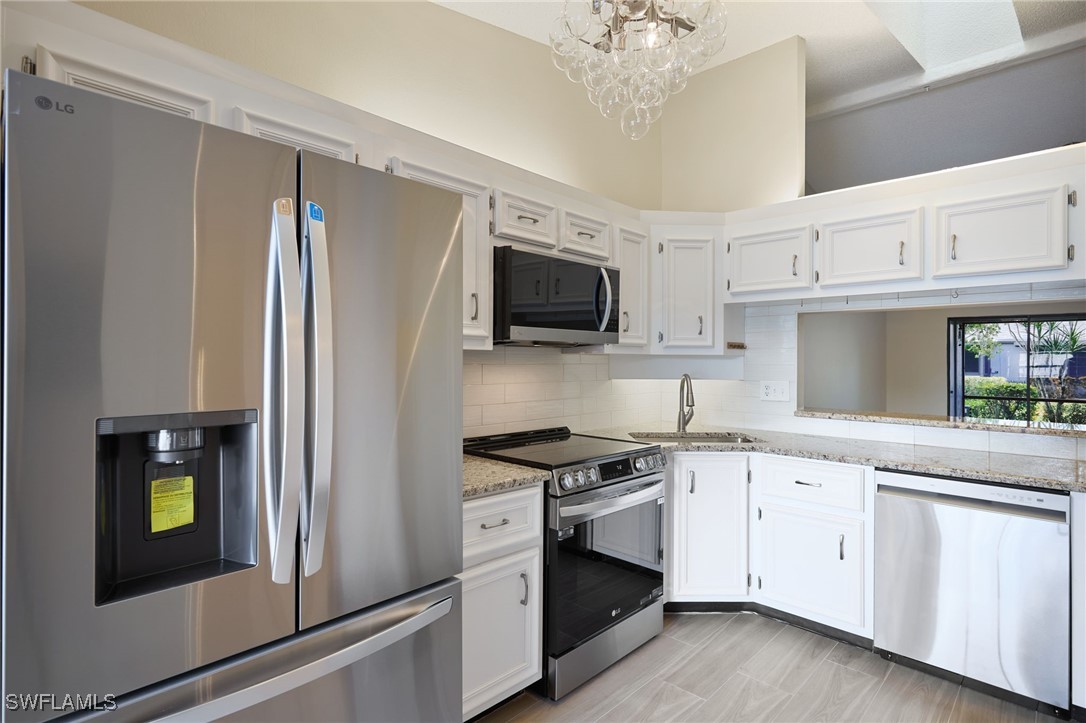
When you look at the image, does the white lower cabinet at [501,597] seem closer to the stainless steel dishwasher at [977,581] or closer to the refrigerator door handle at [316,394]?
the refrigerator door handle at [316,394]

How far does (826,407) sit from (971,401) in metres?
0.70

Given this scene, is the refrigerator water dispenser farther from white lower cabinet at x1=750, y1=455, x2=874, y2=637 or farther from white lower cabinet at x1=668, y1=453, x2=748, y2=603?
white lower cabinet at x1=750, y1=455, x2=874, y2=637

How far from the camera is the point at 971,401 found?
9.58 feet

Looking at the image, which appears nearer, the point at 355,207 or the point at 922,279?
the point at 355,207

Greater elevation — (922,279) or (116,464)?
(922,279)

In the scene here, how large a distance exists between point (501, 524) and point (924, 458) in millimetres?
1975

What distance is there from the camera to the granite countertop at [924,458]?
2.22m

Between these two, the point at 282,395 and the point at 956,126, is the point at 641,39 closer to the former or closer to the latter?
the point at 282,395

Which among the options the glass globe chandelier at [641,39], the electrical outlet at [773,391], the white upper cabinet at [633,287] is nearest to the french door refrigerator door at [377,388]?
the glass globe chandelier at [641,39]

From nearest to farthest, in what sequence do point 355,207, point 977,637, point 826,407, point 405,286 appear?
point 355,207, point 405,286, point 977,637, point 826,407

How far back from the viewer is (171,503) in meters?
1.14

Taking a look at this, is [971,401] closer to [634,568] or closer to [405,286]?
[634,568]

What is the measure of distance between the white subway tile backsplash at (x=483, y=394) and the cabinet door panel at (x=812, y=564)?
1.50m

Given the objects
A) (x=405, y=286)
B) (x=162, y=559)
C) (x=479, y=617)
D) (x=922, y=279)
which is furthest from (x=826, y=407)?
(x=162, y=559)
